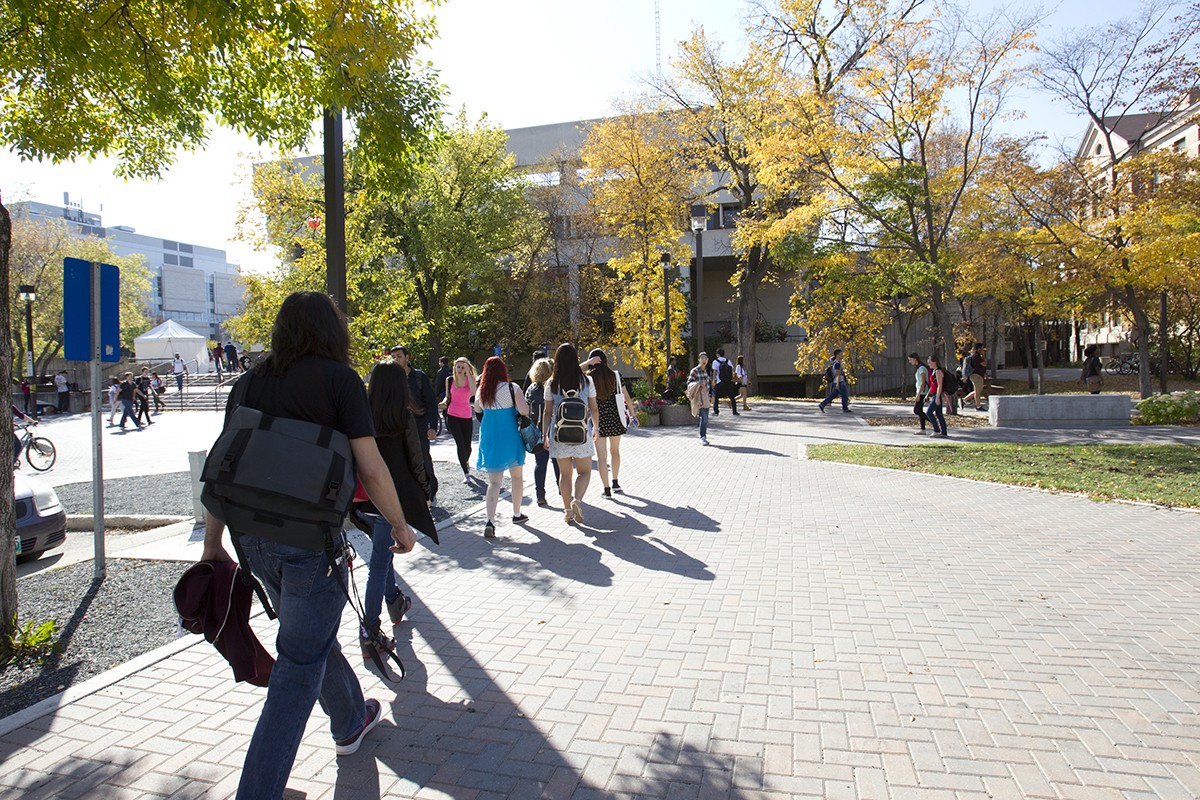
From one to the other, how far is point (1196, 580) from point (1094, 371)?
1904 cm

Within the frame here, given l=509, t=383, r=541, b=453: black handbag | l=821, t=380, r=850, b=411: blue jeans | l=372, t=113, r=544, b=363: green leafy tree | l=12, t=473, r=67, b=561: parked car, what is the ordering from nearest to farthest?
l=12, t=473, r=67, b=561: parked car → l=509, t=383, r=541, b=453: black handbag → l=821, t=380, r=850, b=411: blue jeans → l=372, t=113, r=544, b=363: green leafy tree

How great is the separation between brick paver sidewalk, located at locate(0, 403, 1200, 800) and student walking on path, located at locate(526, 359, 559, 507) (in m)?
1.67

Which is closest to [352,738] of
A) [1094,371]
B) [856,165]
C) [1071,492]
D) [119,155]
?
[119,155]

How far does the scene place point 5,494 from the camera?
4.21 metres

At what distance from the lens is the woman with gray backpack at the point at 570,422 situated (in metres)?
7.38

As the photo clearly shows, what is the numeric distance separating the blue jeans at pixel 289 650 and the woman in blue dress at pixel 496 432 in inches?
168

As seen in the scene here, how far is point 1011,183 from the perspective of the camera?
1728cm

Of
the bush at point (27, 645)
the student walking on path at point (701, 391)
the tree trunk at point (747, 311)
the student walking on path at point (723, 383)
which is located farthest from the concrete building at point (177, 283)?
the bush at point (27, 645)

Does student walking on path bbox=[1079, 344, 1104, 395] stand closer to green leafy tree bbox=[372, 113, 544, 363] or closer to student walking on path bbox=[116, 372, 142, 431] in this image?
green leafy tree bbox=[372, 113, 544, 363]

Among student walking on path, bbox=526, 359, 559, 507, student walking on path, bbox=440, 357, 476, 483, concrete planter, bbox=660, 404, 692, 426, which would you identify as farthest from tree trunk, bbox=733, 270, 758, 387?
student walking on path, bbox=526, 359, 559, 507

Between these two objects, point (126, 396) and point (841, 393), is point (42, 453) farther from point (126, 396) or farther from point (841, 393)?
point (841, 393)

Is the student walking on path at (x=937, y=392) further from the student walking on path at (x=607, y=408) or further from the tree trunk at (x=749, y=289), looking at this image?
the tree trunk at (x=749, y=289)

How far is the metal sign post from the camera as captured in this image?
5.57 m

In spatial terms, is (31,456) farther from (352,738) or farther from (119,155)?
(352,738)
